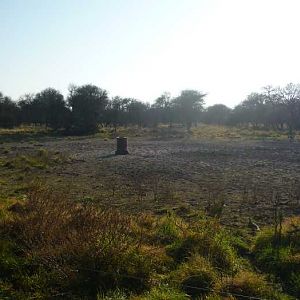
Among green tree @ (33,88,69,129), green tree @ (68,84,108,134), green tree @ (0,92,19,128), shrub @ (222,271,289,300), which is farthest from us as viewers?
green tree @ (0,92,19,128)

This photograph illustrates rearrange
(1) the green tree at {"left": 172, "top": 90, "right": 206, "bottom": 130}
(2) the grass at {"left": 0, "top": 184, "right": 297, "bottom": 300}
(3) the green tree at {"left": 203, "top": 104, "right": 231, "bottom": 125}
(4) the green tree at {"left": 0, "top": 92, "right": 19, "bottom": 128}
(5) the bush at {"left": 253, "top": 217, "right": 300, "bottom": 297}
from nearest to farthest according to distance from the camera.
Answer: (2) the grass at {"left": 0, "top": 184, "right": 297, "bottom": 300} → (5) the bush at {"left": 253, "top": 217, "right": 300, "bottom": 297} → (4) the green tree at {"left": 0, "top": 92, "right": 19, "bottom": 128} → (1) the green tree at {"left": 172, "top": 90, "right": 206, "bottom": 130} → (3) the green tree at {"left": 203, "top": 104, "right": 231, "bottom": 125}

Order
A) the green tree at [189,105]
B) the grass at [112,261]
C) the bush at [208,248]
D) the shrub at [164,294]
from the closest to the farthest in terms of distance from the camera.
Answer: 1. the shrub at [164,294]
2. the grass at [112,261]
3. the bush at [208,248]
4. the green tree at [189,105]

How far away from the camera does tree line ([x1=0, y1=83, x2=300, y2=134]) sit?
229 feet

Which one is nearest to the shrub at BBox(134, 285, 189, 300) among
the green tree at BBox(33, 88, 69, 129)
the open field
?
the open field

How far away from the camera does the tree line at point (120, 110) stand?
69.9 meters

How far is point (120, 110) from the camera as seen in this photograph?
82750 mm

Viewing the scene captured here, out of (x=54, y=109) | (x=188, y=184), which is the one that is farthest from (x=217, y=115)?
(x=188, y=184)

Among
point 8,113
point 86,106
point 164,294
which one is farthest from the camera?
point 8,113

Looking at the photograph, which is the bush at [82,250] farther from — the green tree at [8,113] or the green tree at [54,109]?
the green tree at [8,113]

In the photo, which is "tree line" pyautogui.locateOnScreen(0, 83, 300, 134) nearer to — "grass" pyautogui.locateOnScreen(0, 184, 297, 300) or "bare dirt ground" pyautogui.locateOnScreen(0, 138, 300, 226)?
"bare dirt ground" pyautogui.locateOnScreen(0, 138, 300, 226)

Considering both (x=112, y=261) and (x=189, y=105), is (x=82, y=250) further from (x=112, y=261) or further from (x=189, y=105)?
(x=189, y=105)

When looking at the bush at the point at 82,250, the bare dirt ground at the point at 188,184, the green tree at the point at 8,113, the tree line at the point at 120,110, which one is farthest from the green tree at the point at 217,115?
the bush at the point at 82,250

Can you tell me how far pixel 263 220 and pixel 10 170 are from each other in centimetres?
1423

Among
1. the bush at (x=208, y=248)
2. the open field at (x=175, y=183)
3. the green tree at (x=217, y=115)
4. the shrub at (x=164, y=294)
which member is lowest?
the open field at (x=175, y=183)
